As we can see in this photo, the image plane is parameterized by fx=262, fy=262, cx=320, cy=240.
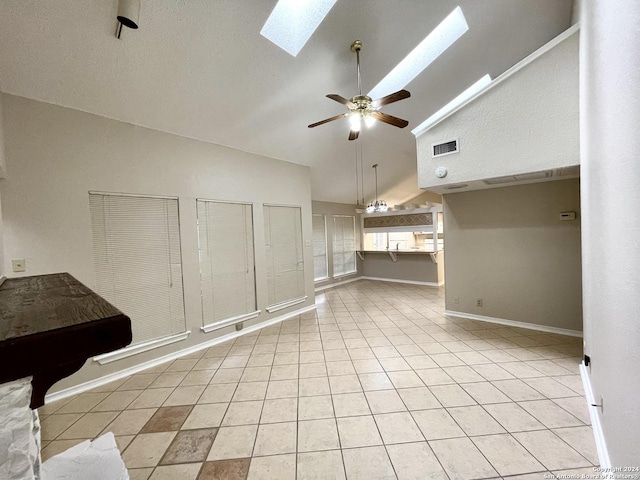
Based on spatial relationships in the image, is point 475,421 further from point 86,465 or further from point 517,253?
point 517,253

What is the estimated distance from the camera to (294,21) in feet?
8.46

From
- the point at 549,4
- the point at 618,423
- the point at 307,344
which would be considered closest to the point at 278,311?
the point at 307,344

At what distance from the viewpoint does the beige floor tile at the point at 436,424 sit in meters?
1.96

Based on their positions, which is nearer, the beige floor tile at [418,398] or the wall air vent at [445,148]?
the beige floor tile at [418,398]

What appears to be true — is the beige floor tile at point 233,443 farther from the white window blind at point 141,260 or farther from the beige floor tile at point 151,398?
the white window blind at point 141,260

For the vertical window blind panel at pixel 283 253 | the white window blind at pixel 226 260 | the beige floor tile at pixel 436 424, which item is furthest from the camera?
the vertical window blind panel at pixel 283 253

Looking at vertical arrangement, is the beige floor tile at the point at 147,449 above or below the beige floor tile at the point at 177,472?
above

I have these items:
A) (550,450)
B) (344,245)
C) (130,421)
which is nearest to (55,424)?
(130,421)

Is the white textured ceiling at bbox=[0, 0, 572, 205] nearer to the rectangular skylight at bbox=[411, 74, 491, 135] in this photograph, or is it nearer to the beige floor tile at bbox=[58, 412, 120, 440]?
the rectangular skylight at bbox=[411, 74, 491, 135]

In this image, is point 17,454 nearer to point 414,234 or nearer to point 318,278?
point 318,278

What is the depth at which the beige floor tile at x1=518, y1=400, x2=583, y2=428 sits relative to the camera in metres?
2.01

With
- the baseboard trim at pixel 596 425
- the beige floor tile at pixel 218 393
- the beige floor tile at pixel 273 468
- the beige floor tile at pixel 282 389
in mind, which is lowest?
the beige floor tile at pixel 273 468

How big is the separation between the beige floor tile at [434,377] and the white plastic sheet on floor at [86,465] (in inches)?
97.7

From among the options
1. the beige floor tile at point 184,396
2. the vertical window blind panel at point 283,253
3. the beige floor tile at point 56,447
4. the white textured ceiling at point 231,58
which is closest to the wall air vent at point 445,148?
the white textured ceiling at point 231,58
